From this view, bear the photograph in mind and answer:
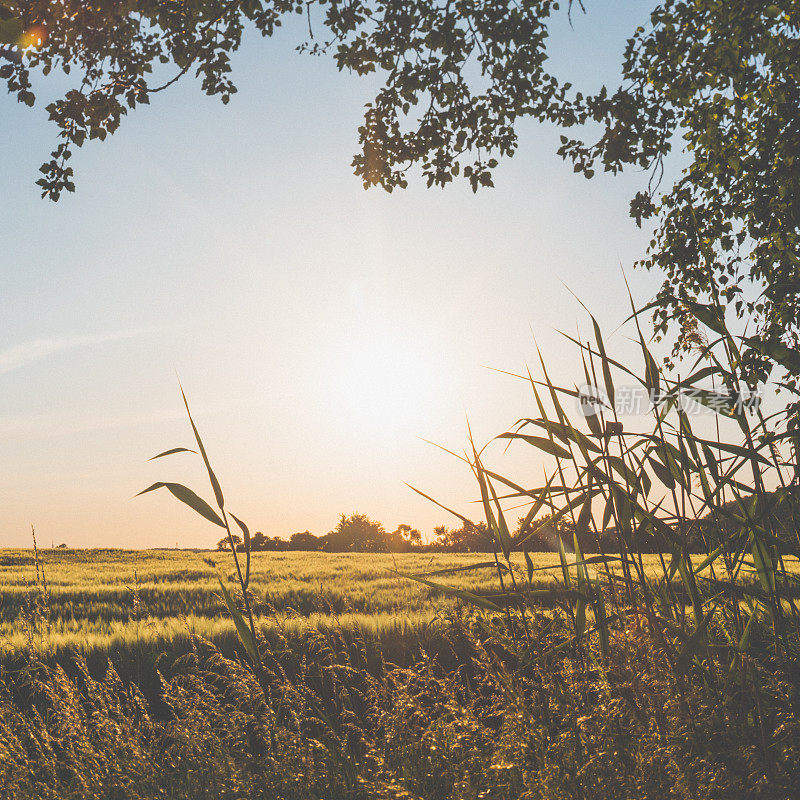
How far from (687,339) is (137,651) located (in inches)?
190

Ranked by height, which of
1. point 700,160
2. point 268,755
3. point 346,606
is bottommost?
point 346,606

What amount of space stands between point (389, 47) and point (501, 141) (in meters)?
1.57

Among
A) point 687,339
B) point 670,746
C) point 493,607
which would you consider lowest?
point 670,746

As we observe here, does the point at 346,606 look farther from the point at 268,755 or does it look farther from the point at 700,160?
the point at 700,160

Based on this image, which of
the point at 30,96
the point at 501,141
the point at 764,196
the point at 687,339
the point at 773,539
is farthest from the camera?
the point at 501,141

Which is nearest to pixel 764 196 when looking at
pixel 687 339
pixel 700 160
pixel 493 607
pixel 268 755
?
pixel 700 160

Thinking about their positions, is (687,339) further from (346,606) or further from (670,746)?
(346,606)

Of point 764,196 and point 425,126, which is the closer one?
point 764,196

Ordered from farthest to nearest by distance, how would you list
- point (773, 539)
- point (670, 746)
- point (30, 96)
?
1. point (30, 96)
2. point (773, 539)
3. point (670, 746)

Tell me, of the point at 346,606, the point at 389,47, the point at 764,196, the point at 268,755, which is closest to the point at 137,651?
the point at 346,606

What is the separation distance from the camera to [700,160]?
6121 millimetres

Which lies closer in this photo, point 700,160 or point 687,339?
point 687,339

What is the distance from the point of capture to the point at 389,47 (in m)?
6.01

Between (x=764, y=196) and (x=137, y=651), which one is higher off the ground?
(x=764, y=196)
